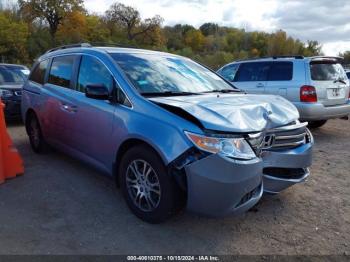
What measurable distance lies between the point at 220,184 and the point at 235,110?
2.56 feet

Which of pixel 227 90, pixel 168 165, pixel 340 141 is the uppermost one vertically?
pixel 227 90

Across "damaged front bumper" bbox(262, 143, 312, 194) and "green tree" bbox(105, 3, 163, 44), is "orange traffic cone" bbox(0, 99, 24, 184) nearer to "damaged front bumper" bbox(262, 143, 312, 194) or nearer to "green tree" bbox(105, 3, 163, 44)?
"damaged front bumper" bbox(262, 143, 312, 194)

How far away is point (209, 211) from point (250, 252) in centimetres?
52

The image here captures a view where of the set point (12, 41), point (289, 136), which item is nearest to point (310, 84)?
point (289, 136)

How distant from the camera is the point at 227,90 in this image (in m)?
4.79

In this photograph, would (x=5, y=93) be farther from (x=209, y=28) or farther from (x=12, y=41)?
(x=209, y=28)

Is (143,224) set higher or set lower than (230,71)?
lower

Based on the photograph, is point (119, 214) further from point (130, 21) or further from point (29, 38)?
point (130, 21)

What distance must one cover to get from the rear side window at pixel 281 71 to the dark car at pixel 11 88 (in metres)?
6.14

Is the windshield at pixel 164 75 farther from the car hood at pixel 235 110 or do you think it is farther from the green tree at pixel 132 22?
the green tree at pixel 132 22

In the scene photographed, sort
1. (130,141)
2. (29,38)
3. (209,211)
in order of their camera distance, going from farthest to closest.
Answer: (29,38) < (130,141) < (209,211)

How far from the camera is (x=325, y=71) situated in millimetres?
8203

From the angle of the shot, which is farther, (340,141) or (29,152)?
(340,141)

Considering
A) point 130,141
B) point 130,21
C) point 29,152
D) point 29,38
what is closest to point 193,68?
point 130,141
